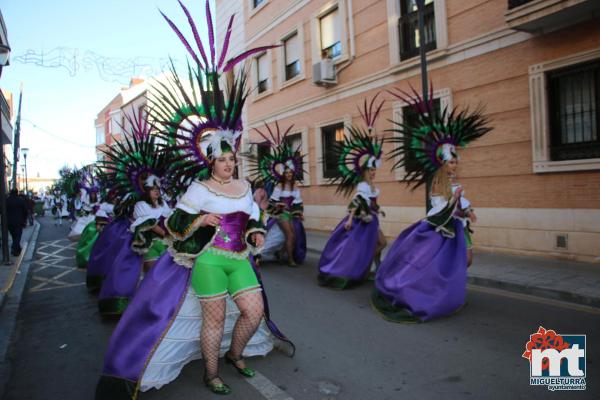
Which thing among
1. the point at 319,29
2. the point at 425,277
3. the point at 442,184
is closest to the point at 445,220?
the point at 442,184

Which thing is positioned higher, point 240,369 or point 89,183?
point 89,183

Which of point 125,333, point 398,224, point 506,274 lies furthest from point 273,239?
point 125,333

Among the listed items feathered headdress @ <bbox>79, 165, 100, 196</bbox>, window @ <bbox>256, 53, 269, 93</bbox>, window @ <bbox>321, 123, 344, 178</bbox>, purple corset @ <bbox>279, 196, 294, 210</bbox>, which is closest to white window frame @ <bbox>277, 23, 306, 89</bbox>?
window @ <bbox>256, 53, 269, 93</bbox>

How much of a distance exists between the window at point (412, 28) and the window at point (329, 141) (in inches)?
126

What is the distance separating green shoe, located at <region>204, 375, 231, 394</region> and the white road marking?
225mm

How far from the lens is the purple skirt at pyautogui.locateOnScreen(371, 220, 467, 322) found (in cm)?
482

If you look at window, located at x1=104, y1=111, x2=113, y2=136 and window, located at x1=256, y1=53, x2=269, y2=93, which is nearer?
window, located at x1=256, y1=53, x2=269, y2=93

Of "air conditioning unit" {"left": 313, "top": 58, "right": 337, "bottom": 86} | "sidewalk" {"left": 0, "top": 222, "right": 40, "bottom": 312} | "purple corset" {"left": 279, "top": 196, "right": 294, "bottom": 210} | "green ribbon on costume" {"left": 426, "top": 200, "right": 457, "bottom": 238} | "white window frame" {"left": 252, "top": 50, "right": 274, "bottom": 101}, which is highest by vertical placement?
"white window frame" {"left": 252, "top": 50, "right": 274, "bottom": 101}

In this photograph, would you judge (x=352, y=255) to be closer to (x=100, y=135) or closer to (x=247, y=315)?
(x=247, y=315)

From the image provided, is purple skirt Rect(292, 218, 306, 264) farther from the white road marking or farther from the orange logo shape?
the white road marking

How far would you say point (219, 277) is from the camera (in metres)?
3.30

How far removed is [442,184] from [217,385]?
333cm

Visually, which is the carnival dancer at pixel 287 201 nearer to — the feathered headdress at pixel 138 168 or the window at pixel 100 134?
the feathered headdress at pixel 138 168

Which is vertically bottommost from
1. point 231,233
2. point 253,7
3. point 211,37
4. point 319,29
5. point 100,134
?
point 231,233
